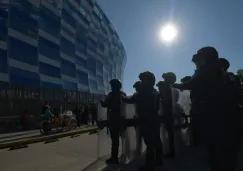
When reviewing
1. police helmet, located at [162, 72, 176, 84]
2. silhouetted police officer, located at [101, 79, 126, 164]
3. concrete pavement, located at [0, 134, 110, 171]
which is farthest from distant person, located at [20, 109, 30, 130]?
police helmet, located at [162, 72, 176, 84]

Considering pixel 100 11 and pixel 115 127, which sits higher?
pixel 100 11

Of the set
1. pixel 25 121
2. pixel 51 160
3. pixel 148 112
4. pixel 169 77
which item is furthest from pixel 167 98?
pixel 25 121

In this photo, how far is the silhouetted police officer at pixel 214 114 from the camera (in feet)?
7.95

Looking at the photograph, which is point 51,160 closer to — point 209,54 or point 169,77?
point 169,77

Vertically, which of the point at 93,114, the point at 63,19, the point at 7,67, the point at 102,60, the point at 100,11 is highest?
the point at 100,11

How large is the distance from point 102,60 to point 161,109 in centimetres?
5725

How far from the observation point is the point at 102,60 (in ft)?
204

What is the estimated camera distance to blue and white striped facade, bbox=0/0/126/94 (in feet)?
99.4

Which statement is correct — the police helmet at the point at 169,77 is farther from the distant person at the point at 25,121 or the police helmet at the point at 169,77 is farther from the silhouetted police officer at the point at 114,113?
the distant person at the point at 25,121

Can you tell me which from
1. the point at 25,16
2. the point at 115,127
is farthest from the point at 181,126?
the point at 25,16

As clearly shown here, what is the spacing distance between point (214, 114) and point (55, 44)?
40056 millimetres

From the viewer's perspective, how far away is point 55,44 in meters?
40.7

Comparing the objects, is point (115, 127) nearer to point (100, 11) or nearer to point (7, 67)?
point (7, 67)

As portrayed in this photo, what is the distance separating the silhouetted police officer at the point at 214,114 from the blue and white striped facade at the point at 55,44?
28.1 m
